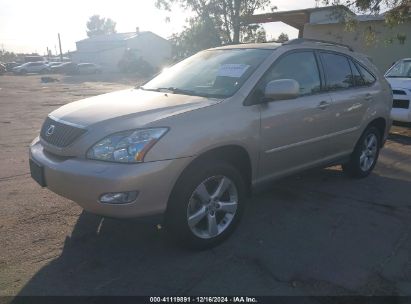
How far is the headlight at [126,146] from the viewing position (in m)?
3.23

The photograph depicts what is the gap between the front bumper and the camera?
10.3ft

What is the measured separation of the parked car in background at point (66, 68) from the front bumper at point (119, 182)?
150ft

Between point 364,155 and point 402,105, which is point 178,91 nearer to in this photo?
point 364,155

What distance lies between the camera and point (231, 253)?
374 centimetres

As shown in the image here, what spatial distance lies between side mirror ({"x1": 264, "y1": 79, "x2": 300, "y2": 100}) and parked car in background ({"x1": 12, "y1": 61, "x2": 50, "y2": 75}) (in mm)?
48267

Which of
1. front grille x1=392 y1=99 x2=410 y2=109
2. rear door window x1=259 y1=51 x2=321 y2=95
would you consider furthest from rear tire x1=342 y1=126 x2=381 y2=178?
front grille x1=392 y1=99 x2=410 y2=109

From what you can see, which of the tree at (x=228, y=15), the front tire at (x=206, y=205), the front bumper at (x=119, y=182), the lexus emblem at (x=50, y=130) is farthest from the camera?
the tree at (x=228, y=15)

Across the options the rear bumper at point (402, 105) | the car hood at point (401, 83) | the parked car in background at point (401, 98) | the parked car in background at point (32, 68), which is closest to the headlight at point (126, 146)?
the rear bumper at point (402, 105)

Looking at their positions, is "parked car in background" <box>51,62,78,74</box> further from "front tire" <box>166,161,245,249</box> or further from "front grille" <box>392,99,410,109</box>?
"front tire" <box>166,161,245,249</box>

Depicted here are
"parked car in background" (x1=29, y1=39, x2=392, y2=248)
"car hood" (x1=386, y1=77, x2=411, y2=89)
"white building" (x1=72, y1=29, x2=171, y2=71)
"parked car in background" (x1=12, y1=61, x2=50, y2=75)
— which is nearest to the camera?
"parked car in background" (x1=29, y1=39, x2=392, y2=248)

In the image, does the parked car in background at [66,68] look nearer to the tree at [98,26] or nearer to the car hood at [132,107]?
the car hood at [132,107]

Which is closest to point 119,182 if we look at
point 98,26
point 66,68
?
point 66,68

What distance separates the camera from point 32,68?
159ft

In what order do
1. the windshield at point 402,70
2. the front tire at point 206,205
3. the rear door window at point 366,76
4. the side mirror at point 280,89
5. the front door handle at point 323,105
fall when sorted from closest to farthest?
the front tire at point 206,205 → the side mirror at point 280,89 → the front door handle at point 323,105 → the rear door window at point 366,76 → the windshield at point 402,70
